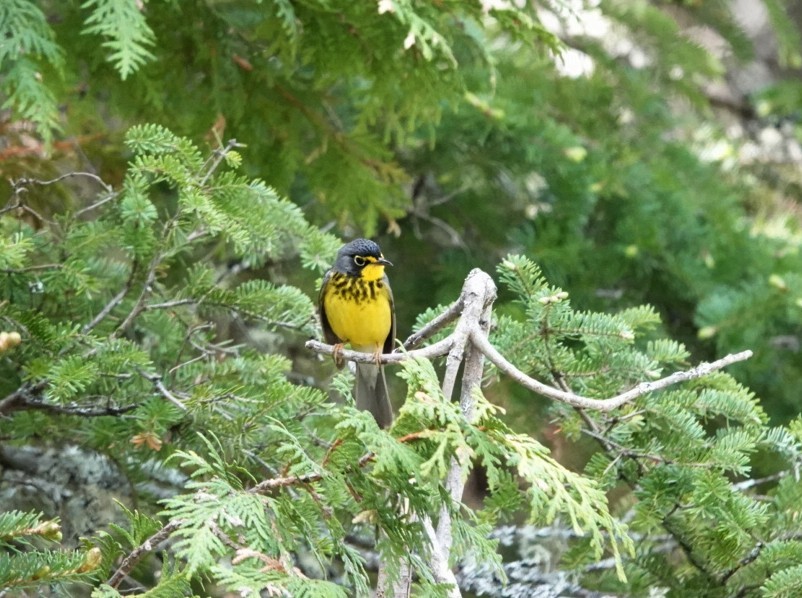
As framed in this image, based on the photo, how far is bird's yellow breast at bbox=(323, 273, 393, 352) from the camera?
14.3 ft

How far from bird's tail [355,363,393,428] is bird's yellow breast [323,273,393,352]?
15.9 inches

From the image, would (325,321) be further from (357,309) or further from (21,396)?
(21,396)

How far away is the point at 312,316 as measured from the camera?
3635 millimetres

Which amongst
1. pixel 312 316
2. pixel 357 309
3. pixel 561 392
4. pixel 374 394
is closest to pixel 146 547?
pixel 561 392

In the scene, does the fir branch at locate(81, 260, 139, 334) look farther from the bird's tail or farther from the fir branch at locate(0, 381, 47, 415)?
the bird's tail

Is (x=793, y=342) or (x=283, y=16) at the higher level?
(x=283, y=16)

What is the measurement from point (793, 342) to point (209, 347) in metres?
3.29

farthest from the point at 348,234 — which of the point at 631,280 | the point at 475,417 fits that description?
the point at 475,417

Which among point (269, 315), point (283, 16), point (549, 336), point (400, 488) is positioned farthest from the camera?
point (283, 16)

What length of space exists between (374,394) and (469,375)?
59.5 inches

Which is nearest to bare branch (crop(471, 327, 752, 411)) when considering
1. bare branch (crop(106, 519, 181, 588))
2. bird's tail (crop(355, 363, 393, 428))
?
bare branch (crop(106, 519, 181, 588))

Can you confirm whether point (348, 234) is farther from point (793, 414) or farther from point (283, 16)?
point (793, 414)

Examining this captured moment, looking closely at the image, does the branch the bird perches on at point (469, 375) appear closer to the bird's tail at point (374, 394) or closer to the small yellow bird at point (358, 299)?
the bird's tail at point (374, 394)

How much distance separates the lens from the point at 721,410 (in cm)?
312
